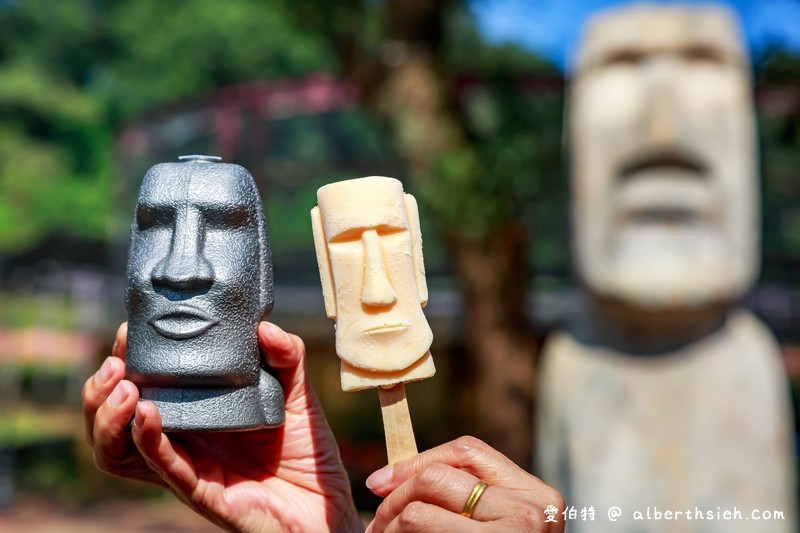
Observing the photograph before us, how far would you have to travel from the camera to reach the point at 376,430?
22.8ft

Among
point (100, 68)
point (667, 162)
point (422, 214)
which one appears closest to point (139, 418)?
point (667, 162)

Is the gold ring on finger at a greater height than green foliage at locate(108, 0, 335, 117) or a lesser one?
lesser

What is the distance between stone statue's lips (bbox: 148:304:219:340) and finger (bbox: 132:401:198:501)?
206mm

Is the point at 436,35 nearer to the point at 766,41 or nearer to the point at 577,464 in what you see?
the point at 766,41

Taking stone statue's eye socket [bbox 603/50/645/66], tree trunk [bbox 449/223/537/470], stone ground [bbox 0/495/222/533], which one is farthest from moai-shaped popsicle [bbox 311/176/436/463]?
stone ground [bbox 0/495/222/533]

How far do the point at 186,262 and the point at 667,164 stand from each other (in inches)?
98.0

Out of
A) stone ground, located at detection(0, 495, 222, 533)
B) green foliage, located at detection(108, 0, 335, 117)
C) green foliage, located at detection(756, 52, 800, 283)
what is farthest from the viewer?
green foliage, located at detection(108, 0, 335, 117)

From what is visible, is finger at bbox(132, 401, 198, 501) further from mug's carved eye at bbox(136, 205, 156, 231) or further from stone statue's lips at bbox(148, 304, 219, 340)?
mug's carved eye at bbox(136, 205, 156, 231)

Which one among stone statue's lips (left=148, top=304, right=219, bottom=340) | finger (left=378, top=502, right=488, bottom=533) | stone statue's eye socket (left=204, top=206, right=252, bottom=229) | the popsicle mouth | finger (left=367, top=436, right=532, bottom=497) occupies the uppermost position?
stone statue's eye socket (left=204, top=206, right=252, bottom=229)

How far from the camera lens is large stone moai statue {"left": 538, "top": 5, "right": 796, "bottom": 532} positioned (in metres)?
3.58

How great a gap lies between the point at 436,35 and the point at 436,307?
2.83 metres

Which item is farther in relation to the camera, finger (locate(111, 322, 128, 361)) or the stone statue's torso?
the stone statue's torso

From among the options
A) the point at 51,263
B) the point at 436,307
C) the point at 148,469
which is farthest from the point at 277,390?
the point at 51,263

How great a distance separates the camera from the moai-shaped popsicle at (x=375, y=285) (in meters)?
1.74
